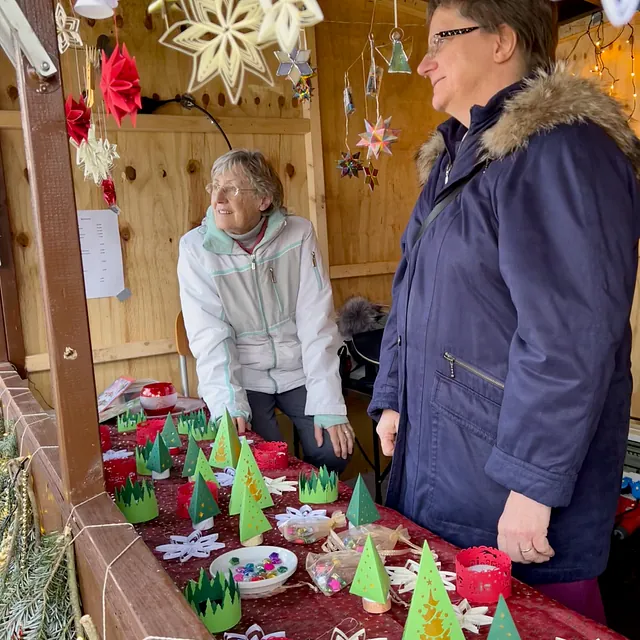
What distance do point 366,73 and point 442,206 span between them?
2548mm

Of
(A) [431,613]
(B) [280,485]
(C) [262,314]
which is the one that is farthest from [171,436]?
(A) [431,613]

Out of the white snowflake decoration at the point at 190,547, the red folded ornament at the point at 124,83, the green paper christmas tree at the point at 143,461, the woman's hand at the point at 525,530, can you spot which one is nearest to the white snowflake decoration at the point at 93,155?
the red folded ornament at the point at 124,83

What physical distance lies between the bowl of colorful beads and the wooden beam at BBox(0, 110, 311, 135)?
2.19 metres

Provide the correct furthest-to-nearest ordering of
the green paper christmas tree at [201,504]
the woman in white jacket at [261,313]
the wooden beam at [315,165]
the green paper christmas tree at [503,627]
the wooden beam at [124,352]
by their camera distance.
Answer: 1. the wooden beam at [315,165]
2. the wooden beam at [124,352]
3. the woman in white jacket at [261,313]
4. the green paper christmas tree at [201,504]
5. the green paper christmas tree at [503,627]

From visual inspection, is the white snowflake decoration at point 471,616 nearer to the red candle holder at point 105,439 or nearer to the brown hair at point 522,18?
the brown hair at point 522,18

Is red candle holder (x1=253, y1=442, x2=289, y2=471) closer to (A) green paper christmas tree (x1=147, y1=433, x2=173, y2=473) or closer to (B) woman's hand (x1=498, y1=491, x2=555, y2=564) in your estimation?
(A) green paper christmas tree (x1=147, y1=433, x2=173, y2=473)

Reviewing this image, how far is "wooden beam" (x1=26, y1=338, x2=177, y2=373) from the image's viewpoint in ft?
8.65

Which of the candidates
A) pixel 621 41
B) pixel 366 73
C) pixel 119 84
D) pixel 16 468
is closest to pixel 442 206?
pixel 119 84

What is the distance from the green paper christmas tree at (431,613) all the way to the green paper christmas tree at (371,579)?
11 cm

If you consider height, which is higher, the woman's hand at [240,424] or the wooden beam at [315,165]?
the wooden beam at [315,165]

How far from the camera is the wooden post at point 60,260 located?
877mm

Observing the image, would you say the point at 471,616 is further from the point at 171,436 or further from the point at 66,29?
the point at 66,29

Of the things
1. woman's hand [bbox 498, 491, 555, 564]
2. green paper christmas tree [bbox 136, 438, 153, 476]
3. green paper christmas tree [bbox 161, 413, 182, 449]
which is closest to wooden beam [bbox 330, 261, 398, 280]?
green paper christmas tree [bbox 161, 413, 182, 449]

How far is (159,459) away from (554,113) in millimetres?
1065
